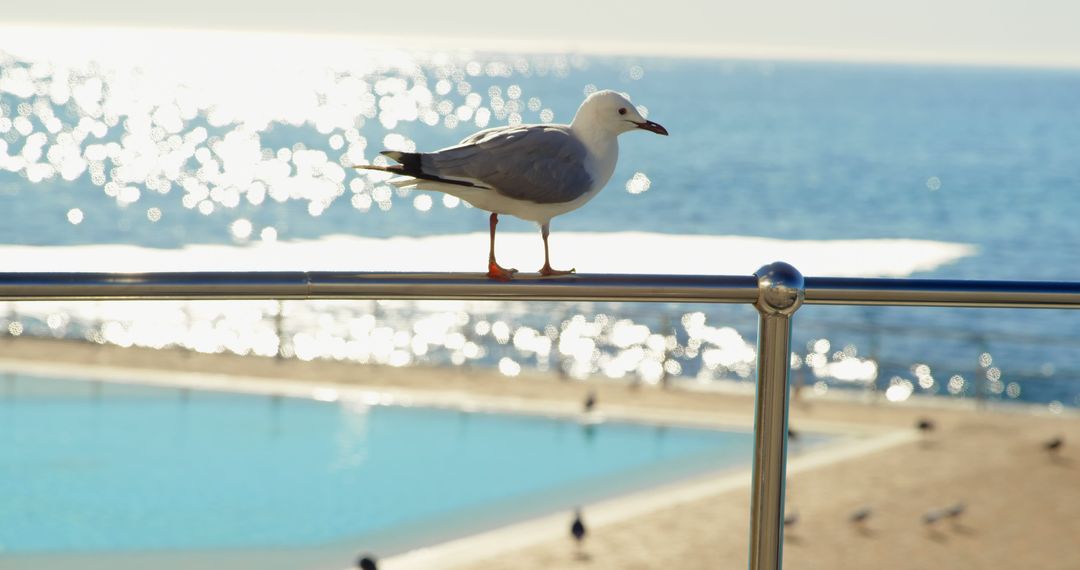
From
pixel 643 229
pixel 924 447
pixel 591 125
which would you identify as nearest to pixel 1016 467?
pixel 924 447

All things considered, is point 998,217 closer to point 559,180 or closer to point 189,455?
point 189,455

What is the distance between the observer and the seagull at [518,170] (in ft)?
6.43

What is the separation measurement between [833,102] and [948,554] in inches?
4226

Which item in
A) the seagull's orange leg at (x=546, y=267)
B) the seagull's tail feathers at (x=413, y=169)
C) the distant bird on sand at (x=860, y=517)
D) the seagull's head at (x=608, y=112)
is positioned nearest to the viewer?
the seagull's orange leg at (x=546, y=267)

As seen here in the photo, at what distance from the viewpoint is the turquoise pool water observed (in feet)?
23.7

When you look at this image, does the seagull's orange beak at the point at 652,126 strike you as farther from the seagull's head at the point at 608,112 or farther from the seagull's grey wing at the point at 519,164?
the seagull's grey wing at the point at 519,164

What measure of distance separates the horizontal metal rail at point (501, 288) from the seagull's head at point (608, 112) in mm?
685

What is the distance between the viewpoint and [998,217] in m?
48.1

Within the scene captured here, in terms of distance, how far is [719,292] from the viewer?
1581mm

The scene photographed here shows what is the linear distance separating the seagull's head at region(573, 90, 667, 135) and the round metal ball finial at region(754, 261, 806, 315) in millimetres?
719

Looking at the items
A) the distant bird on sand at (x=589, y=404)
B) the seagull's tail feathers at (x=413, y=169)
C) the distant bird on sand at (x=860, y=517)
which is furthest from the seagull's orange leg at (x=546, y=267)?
the distant bird on sand at (x=589, y=404)

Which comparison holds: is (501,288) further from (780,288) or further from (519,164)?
(519,164)

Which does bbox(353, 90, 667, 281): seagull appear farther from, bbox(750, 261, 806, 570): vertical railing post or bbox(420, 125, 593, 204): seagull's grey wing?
bbox(750, 261, 806, 570): vertical railing post

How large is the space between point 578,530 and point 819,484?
192cm
